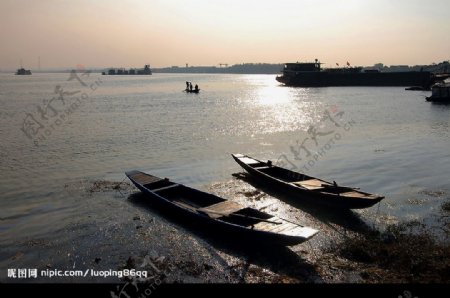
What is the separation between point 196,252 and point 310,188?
6.78m

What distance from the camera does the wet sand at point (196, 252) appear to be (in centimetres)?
1116

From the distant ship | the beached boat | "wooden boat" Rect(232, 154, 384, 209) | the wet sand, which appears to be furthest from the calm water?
the distant ship

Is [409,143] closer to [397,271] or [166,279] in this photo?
[397,271]

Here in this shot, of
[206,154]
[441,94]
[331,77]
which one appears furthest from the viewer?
[331,77]

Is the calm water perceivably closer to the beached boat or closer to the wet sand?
the wet sand

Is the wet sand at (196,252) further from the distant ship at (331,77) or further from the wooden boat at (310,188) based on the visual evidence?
the distant ship at (331,77)

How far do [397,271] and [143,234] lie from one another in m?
8.88

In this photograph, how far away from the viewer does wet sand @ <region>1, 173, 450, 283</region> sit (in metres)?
11.2

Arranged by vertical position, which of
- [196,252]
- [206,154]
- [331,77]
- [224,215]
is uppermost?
[331,77]

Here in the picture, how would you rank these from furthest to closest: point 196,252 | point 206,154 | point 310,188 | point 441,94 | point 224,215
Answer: point 441,94 → point 206,154 → point 310,188 → point 224,215 → point 196,252

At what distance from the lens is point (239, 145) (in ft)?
105

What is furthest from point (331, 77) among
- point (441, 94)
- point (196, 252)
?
point (196, 252)

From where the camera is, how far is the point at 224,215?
14125mm

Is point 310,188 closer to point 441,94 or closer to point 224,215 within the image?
point 224,215
